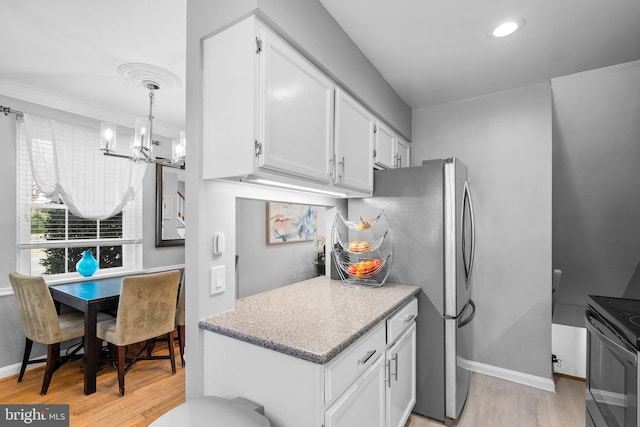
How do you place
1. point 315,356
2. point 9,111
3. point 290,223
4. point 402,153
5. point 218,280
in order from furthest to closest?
point 402,153, point 9,111, point 290,223, point 218,280, point 315,356

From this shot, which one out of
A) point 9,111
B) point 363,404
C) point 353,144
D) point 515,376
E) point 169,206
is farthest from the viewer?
point 169,206

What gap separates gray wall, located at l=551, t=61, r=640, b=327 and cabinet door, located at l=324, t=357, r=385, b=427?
229cm

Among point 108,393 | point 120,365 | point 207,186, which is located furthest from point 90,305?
point 207,186

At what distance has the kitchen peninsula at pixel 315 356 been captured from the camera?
1125mm

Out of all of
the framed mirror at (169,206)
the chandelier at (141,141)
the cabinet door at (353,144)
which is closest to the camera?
the cabinet door at (353,144)

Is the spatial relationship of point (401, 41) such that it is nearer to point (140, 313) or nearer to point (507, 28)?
point (507, 28)

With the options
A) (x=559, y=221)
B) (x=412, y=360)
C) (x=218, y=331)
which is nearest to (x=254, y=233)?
(x=218, y=331)

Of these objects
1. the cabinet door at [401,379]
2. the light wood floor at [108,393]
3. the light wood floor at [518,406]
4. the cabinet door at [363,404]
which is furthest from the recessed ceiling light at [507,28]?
the light wood floor at [108,393]

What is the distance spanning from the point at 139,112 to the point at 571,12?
3.81 metres

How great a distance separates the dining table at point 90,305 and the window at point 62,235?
1.23 ft

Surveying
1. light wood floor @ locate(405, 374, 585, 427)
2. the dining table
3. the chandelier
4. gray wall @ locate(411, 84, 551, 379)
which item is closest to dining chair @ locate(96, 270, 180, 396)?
the dining table

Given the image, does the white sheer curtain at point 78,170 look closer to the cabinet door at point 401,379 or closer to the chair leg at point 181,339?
the chair leg at point 181,339

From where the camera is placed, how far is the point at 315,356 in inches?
Result: 41.9

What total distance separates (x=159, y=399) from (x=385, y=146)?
8.67 feet
